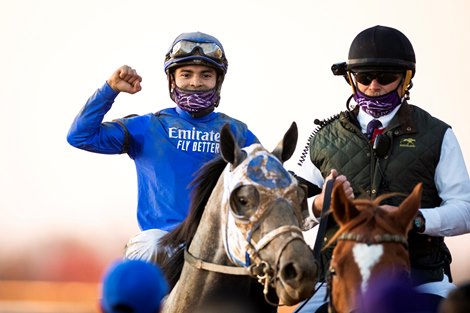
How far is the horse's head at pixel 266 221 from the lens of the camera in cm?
669

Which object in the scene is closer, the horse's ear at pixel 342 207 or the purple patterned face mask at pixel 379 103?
the horse's ear at pixel 342 207

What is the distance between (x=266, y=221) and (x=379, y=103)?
4.61 ft

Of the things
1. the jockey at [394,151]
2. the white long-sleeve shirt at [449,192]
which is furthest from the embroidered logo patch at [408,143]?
the white long-sleeve shirt at [449,192]

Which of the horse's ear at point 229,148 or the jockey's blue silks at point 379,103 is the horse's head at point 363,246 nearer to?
the horse's ear at point 229,148

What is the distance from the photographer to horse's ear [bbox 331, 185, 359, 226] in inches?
252

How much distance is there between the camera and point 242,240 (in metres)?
7.04

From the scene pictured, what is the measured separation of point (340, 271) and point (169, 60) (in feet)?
9.82

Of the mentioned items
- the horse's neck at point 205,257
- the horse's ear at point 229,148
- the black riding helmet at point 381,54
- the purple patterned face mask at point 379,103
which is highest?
the black riding helmet at point 381,54

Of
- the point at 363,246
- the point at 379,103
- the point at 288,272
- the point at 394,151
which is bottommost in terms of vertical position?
the point at 288,272

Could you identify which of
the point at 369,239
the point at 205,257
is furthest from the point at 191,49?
the point at 369,239

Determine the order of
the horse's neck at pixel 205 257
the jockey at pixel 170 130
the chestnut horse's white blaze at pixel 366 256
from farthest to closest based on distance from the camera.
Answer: the jockey at pixel 170 130 < the horse's neck at pixel 205 257 < the chestnut horse's white blaze at pixel 366 256

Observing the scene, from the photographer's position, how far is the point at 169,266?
790 cm

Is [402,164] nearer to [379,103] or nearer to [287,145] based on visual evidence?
[379,103]

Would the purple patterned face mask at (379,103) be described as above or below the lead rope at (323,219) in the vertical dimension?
above
